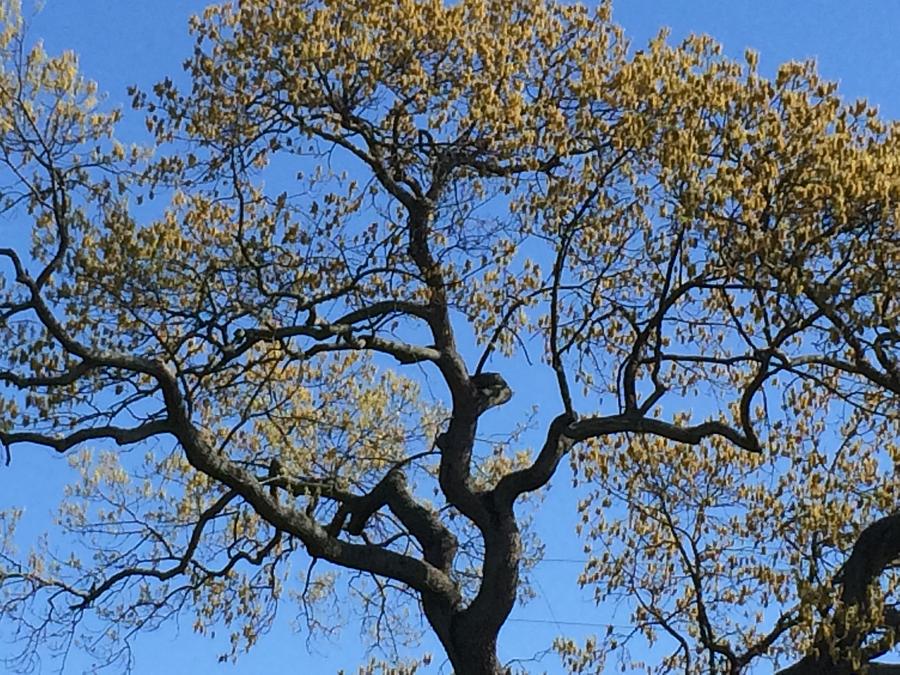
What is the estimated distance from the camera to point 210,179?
1118 cm

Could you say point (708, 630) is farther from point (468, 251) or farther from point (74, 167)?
point (74, 167)

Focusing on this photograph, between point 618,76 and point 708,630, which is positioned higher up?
point 618,76

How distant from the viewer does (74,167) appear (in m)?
10.1

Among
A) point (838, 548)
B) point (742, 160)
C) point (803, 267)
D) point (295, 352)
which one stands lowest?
point (838, 548)

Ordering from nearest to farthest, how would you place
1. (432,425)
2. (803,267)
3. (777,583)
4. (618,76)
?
(803,267)
(618,76)
(777,583)
(432,425)

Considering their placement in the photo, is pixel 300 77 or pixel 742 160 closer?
pixel 742 160

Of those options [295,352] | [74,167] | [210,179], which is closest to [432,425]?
[295,352]

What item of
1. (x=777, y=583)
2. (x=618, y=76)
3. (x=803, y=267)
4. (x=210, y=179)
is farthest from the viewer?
(x=777, y=583)

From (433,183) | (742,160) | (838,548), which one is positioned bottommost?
(838,548)

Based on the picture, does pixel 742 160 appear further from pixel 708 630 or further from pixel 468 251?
pixel 708 630

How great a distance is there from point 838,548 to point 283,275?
15.6 ft

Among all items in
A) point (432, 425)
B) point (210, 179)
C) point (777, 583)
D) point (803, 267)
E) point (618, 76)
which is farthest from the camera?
point (432, 425)

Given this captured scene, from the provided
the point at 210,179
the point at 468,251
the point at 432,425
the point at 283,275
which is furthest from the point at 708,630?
the point at 210,179

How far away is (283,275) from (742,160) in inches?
136
